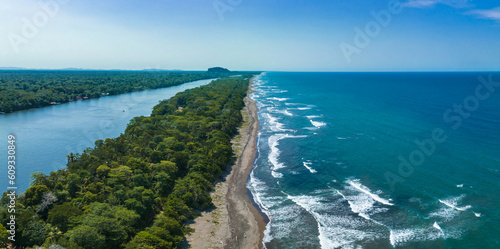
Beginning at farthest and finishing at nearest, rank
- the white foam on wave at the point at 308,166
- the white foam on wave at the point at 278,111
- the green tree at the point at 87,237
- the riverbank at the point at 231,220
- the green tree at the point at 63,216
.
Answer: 1. the white foam on wave at the point at 278,111
2. the white foam on wave at the point at 308,166
3. the riverbank at the point at 231,220
4. the green tree at the point at 63,216
5. the green tree at the point at 87,237

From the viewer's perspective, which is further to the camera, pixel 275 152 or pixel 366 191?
pixel 275 152

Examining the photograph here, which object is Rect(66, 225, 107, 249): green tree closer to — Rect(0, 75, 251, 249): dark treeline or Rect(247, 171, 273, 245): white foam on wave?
Rect(0, 75, 251, 249): dark treeline

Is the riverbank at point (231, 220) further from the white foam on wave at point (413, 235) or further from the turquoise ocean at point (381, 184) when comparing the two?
the white foam on wave at point (413, 235)

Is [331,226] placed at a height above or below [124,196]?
below

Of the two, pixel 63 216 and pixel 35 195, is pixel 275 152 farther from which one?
pixel 35 195

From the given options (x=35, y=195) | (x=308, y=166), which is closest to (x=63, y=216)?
(x=35, y=195)

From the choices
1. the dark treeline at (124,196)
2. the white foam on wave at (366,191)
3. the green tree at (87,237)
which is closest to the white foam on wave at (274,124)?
the dark treeline at (124,196)
